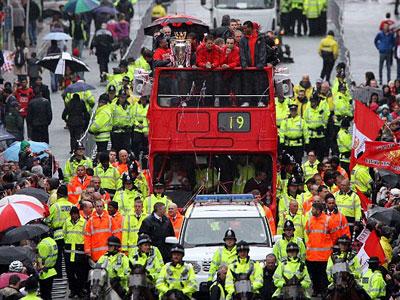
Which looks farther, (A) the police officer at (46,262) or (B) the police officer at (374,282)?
→ (A) the police officer at (46,262)

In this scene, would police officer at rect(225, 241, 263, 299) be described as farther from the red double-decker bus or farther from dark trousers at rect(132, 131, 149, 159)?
dark trousers at rect(132, 131, 149, 159)

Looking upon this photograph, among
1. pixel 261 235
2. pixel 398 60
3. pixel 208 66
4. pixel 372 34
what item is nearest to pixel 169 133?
pixel 208 66

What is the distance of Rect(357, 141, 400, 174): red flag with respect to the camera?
1180 inches

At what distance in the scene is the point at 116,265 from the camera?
25828mm

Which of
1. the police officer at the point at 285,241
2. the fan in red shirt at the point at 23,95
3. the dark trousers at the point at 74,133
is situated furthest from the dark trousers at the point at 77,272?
the fan in red shirt at the point at 23,95

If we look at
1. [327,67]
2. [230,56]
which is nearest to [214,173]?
[230,56]

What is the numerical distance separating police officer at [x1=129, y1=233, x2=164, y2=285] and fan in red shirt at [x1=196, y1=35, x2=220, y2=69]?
5907mm

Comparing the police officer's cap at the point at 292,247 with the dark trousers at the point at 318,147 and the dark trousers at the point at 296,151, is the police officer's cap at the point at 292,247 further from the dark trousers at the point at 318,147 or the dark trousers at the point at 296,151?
the dark trousers at the point at 318,147

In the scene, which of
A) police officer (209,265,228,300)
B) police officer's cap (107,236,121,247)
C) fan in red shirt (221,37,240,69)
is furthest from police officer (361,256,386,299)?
fan in red shirt (221,37,240,69)

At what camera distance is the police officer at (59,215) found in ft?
95.2

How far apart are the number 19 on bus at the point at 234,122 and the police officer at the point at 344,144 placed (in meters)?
4.91

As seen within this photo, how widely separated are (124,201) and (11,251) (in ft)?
15.9

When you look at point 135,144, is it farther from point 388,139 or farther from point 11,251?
point 11,251

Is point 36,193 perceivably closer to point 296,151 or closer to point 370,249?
point 370,249
